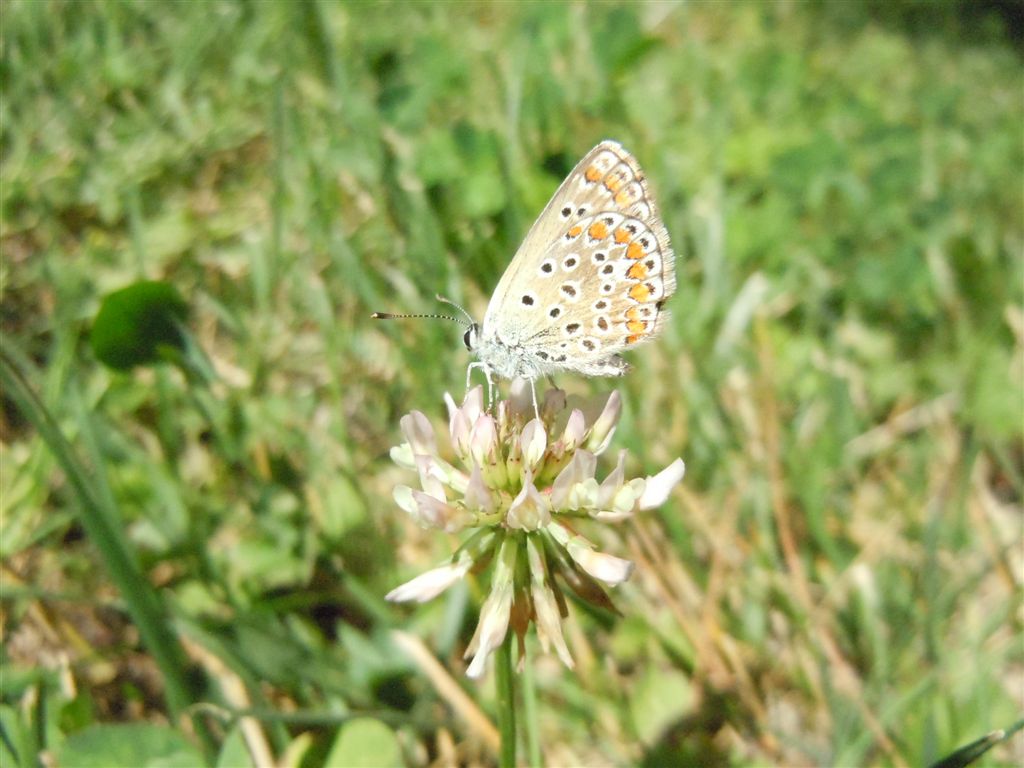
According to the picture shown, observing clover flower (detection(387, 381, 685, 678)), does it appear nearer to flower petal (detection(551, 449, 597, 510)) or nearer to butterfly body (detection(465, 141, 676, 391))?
flower petal (detection(551, 449, 597, 510))

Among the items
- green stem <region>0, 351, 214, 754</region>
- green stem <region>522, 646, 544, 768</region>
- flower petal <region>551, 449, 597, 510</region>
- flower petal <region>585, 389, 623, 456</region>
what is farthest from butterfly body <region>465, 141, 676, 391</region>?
green stem <region>0, 351, 214, 754</region>

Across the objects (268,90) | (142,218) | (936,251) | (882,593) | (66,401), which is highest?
(268,90)

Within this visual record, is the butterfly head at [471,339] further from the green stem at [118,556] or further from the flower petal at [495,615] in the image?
the green stem at [118,556]

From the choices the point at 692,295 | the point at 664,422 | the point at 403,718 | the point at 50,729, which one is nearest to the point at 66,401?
the point at 50,729

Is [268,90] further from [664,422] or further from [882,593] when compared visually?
[882,593]

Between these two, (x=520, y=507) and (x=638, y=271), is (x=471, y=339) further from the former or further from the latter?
(x=520, y=507)

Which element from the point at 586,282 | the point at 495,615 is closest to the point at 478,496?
the point at 495,615

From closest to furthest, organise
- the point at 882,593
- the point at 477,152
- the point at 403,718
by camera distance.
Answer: the point at 403,718 < the point at 882,593 < the point at 477,152
